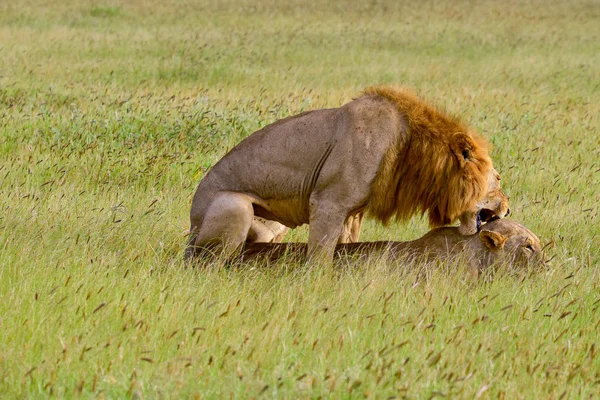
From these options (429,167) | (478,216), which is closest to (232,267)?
(429,167)

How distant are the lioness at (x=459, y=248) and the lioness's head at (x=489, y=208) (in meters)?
0.06

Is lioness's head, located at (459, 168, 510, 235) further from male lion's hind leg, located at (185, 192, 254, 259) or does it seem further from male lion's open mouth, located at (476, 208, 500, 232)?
male lion's hind leg, located at (185, 192, 254, 259)

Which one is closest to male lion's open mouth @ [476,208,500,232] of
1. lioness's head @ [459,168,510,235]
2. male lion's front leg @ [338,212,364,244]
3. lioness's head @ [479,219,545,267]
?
lioness's head @ [459,168,510,235]

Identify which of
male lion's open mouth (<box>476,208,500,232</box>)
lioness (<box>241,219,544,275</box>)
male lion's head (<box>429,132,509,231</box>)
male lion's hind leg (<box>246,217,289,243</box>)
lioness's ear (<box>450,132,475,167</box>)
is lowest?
male lion's hind leg (<box>246,217,289,243</box>)

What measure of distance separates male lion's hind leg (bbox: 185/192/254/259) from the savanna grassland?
0.19 meters

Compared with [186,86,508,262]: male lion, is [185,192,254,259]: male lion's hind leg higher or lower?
lower

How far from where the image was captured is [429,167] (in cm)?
668

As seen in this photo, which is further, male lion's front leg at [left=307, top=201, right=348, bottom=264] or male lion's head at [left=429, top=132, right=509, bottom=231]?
male lion's head at [left=429, top=132, right=509, bottom=231]

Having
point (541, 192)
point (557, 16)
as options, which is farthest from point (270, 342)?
point (557, 16)

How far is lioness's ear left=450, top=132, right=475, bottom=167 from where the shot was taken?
6707mm

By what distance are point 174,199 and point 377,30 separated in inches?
689

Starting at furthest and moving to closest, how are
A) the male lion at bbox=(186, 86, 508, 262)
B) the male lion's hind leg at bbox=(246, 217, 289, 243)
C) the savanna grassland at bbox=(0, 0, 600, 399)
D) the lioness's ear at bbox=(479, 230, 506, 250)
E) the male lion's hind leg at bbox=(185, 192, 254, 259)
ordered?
the male lion's hind leg at bbox=(246, 217, 289, 243), the male lion's hind leg at bbox=(185, 192, 254, 259), the male lion at bbox=(186, 86, 508, 262), the lioness's ear at bbox=(479, 230, 506, 250), the savanna grassland at bbox=(0, 0, 600, 399)

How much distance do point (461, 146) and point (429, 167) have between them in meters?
0.28

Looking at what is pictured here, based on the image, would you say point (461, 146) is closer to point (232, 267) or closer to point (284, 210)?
point (284, 210)
